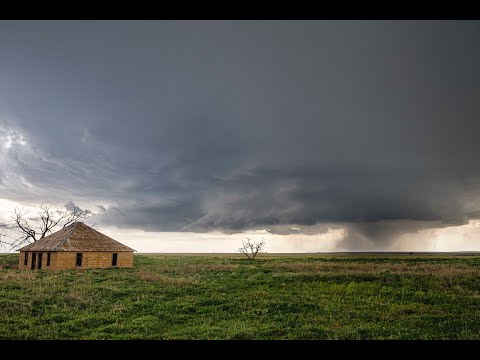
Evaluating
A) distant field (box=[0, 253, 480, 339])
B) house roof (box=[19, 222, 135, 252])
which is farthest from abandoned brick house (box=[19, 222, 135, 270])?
distant field (box=[0, 253, 480, 339])

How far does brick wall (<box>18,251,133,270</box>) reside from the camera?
3136cm

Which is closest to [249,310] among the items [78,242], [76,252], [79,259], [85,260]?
[76,252]

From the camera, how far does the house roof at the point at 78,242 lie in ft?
106

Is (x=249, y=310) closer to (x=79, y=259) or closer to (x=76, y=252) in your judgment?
(x=76, y=252)

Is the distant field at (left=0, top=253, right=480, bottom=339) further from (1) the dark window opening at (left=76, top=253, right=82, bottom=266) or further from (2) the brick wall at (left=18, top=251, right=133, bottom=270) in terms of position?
(1) the dark window opening at (left=76, top=253, right=82, bottom=266)

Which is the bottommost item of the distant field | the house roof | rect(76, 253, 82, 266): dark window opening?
the distant field

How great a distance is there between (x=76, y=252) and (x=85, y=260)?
3.88ft

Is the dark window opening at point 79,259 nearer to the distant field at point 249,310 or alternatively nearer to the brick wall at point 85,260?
the brick wall at point 85,260

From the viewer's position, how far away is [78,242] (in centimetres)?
3341

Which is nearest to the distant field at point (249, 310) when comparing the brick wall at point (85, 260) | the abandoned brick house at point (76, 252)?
the brick wall at point (85, 260)

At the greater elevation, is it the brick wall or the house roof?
the house roof
